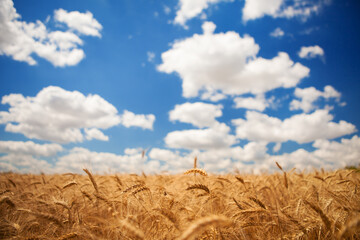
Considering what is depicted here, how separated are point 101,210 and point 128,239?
66.2 inches

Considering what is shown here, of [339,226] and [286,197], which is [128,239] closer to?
[339,226]

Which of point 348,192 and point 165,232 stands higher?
point 348,192

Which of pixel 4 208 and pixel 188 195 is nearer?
pixel 188 195

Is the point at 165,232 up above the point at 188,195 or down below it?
below

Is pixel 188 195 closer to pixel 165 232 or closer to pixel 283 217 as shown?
pixel 165 232

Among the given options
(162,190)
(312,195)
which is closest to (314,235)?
(312,195)

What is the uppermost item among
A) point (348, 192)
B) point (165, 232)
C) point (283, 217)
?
point (348, 192)

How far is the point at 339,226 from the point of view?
71.7 inches

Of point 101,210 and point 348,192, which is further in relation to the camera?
point 101,210

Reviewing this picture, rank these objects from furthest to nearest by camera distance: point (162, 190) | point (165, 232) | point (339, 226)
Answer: point (162, 190) < point (165, 232) < point (339, 226)

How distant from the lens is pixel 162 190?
2.70m

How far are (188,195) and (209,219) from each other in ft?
7.13

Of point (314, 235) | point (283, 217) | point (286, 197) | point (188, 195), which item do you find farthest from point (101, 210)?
point (286, 197)

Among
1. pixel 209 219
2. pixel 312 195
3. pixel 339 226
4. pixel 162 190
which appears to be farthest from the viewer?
pixel 312 195
